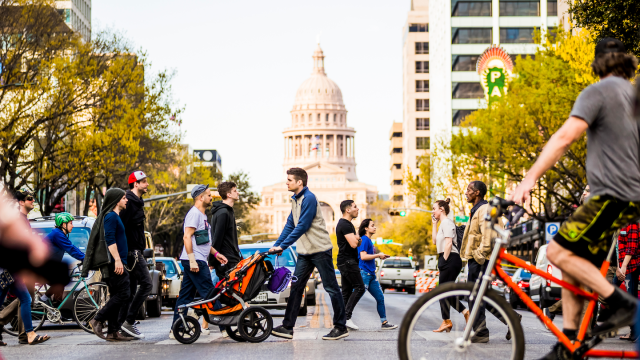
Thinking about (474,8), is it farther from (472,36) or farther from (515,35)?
(515,35)

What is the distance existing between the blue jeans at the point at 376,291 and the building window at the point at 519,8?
73.4m

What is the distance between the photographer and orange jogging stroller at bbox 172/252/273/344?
Answer: 937 centimetres

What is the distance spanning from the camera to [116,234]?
10.1 metres

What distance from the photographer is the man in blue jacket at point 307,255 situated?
9352mm

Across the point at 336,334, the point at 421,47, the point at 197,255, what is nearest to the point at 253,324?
the point at 336,334

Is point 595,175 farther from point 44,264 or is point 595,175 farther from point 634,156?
point 44,264

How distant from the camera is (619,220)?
4.75 metres

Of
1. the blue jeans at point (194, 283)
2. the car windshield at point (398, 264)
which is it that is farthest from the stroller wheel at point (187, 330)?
the car windshield at point (398, 264)

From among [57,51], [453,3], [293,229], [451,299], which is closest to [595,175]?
[451,299]

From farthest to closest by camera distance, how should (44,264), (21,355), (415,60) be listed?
(415,60) < (21,355) < (44,264)

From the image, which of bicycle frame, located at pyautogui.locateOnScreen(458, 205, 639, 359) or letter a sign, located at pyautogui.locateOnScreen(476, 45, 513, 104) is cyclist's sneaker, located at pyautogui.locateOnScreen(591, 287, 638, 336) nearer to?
bicycle frame, located at pyautogui.locateOnScreen(458, 205, 639, 359)

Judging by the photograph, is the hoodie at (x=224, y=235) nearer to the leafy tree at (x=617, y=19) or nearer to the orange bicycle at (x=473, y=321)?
the orange bicycle at (x=473, y=321)

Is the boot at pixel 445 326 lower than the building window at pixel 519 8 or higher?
lower

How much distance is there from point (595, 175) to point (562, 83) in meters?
26.6
